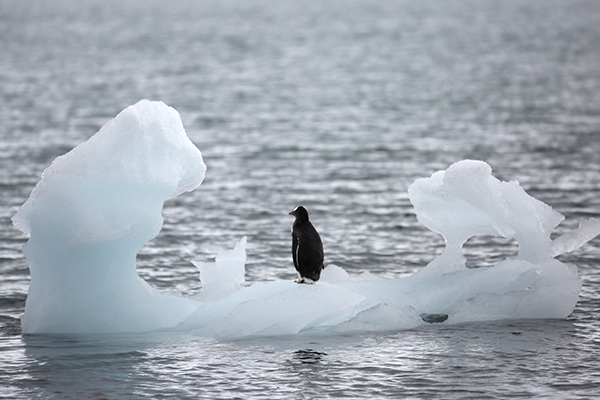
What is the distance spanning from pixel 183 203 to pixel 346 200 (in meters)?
4.09

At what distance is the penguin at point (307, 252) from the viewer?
1116cm

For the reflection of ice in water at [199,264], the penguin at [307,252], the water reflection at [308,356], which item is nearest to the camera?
the water reflection at [308,356]

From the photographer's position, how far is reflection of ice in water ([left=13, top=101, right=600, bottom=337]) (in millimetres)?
10914

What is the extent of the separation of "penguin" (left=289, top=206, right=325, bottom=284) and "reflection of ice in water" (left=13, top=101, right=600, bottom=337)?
A: 22 centimetres

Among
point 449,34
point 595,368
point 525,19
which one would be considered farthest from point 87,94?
point 525,19

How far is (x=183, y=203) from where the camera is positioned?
70.0 feet

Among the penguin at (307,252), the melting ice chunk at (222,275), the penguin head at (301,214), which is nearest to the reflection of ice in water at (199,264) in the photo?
the melting ice chunk at (222,275)

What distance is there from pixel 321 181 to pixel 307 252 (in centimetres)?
1265

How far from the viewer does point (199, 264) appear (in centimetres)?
1202

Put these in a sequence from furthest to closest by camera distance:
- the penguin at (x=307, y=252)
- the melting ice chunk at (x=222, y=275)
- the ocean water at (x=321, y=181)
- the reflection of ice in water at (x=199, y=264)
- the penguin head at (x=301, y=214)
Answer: the melting ice chunk at (x=222, y=275)
the penguin head at (x=301, y=214)
the penguin at (x=307, y=252)
the reflection of ice in water at (x=199, y=264)
the ocean water at (x=321, y=181)

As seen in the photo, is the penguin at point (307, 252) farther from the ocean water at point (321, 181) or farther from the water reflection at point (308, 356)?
the water reflection at point (308, 356)

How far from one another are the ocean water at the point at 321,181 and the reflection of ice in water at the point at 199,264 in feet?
1.04

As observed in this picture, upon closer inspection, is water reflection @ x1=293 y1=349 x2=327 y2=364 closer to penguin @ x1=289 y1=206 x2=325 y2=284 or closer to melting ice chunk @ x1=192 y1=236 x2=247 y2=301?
penguin @ x1=289 y1=206 x2=325 y2=284

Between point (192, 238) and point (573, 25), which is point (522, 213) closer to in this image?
point (192, 238)
